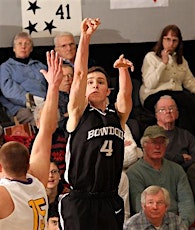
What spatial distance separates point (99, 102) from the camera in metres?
5.85

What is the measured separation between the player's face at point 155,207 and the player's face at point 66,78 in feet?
5.65

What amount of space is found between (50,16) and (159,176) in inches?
97.3

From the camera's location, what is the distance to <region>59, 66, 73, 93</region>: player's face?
26.9 ft

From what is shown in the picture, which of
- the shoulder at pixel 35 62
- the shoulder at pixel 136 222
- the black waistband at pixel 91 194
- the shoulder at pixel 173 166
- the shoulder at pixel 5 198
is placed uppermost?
the shoulder at pixel 35 62

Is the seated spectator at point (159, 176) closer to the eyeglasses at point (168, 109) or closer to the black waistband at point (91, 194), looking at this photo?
the eyeglasses at point (168, 109)

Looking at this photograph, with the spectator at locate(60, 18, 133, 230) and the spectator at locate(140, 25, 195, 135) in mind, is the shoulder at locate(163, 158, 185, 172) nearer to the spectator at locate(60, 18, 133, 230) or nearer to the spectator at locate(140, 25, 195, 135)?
the spectator at locate(140, 25, 195, 135)

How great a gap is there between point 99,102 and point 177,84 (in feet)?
10.4

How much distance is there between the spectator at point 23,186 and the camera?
177 inches

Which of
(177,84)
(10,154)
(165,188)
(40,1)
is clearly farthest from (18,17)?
(10,154)

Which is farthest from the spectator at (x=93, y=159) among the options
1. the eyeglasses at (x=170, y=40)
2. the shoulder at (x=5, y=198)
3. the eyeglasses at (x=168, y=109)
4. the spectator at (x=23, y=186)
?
the eyeglasses at (x=170, y=40)

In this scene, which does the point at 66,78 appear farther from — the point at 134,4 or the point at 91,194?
the point at 91,194

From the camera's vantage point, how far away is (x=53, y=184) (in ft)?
24.0

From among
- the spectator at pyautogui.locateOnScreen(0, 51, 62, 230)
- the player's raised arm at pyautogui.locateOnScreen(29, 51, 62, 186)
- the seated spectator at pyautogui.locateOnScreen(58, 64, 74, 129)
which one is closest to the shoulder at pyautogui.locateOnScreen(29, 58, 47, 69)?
the seated spectator at pyautogui.locateOnScreen(58, 64, 74, 129)

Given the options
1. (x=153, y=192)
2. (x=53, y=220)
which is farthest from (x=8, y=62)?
(x=153, y=192)
